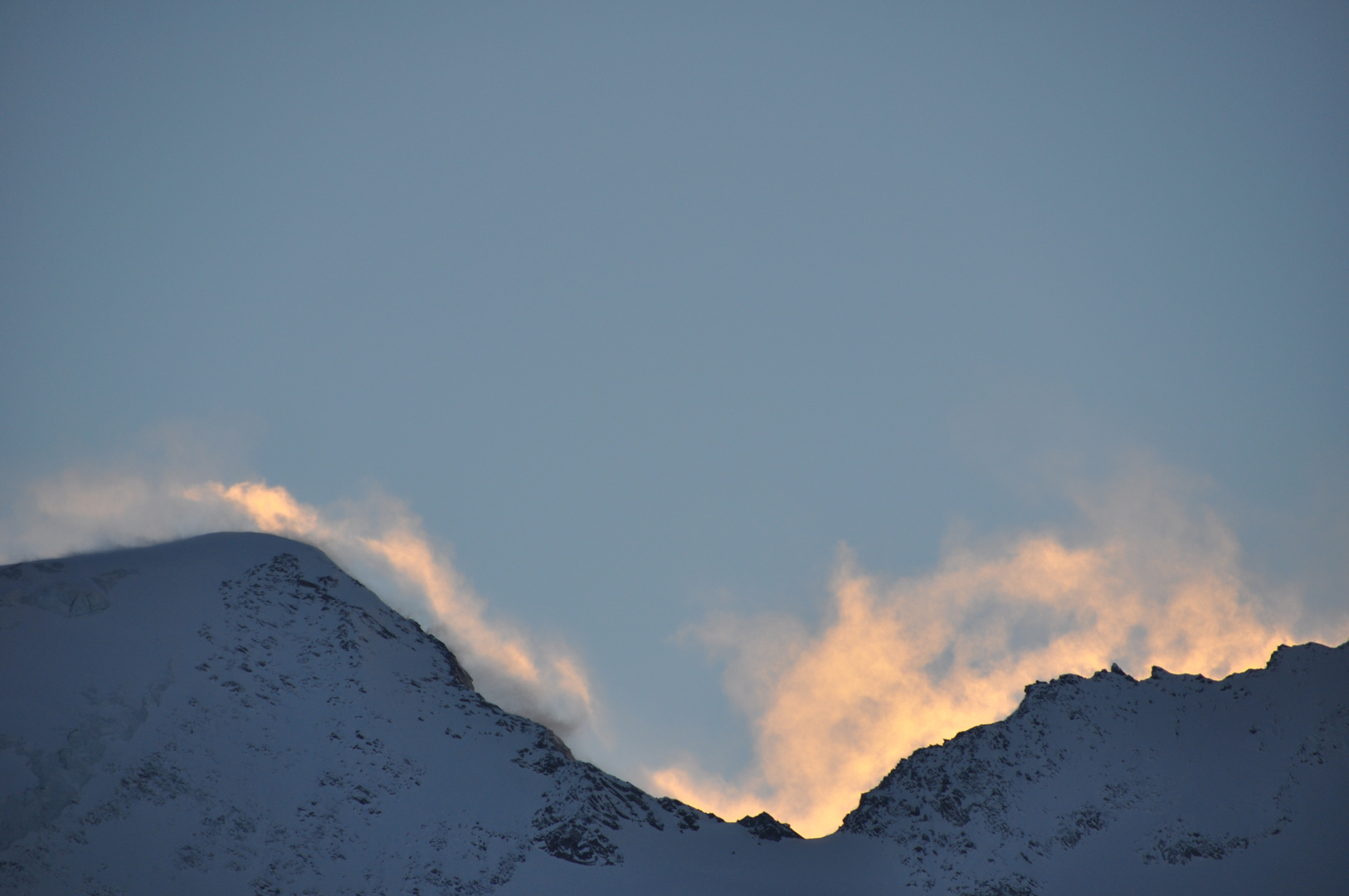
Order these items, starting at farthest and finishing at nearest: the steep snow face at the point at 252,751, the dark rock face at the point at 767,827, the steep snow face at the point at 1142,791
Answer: the dark rock face at the point at 767,827
the steep snow face at the point at 1142,791
the steep snow face at the point at 252,751

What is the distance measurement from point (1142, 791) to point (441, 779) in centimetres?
6814

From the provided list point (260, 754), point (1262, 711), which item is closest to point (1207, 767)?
point (1262, 711)

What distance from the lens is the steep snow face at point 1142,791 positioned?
262ft

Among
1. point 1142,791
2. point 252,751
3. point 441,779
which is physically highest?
point 1142,791

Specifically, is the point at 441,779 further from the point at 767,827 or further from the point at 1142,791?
the point at 1142,791

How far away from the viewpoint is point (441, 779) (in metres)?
86.4

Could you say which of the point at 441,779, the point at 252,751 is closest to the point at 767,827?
the point at 441,779

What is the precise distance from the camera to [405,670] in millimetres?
98250

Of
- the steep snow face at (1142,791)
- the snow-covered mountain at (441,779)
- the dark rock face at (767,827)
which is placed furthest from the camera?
the dark rock face at (767,827)

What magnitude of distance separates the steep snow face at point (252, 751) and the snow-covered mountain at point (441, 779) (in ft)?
0.70

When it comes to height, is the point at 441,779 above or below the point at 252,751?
above

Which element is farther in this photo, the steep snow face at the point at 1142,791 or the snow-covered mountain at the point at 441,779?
the steep snow face at the point at 1142,791

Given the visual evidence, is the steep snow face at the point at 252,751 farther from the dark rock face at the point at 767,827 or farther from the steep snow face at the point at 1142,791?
the steep snow face at the point at 1142,791

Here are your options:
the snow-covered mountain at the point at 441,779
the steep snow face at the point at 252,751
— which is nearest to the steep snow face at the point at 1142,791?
the snow-covered mountain at the point at 441,779
